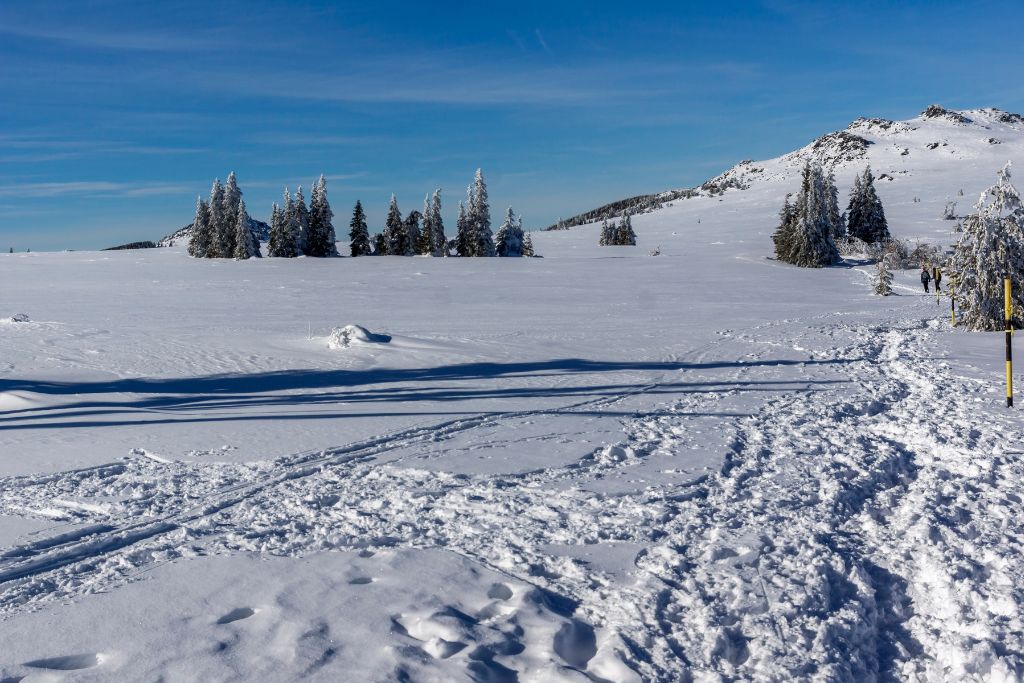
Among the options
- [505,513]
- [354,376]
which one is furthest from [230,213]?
[505,513]

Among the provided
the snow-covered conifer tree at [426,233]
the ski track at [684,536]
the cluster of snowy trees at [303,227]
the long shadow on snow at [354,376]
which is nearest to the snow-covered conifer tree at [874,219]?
the snow-covered conifer tree at [426,233]

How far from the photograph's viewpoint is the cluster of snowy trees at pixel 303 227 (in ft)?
207

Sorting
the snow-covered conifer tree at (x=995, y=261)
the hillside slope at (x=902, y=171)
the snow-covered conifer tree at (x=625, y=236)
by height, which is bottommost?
the snow-covered conifer tree at (x=995, y=261)

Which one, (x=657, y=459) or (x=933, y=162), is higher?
(x=933, y=162)

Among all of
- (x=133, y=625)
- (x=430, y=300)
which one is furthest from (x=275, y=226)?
(x=133, y=625)

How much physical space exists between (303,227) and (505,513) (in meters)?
61.8

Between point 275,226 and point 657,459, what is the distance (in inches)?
2398

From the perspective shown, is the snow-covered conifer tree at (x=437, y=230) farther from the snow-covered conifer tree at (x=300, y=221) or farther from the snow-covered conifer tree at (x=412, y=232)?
the snow-covered conifer tree at (x=300, y=221)

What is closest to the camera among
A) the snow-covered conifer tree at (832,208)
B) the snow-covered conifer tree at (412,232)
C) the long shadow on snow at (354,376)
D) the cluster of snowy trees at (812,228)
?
the long shadow on snow at (354,376)

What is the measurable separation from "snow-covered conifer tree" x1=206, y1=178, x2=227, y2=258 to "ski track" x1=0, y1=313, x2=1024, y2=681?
6122 centimetres

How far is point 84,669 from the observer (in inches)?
141

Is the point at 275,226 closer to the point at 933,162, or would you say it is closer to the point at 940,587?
the point at 940,587

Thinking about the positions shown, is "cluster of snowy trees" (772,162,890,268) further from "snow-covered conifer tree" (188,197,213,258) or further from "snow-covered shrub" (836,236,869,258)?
"snow-covered conifer tree" (188,197,213,258)

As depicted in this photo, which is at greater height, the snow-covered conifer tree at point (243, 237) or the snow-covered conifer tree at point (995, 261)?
the snow-covered conifer tree at point (243, 237)
